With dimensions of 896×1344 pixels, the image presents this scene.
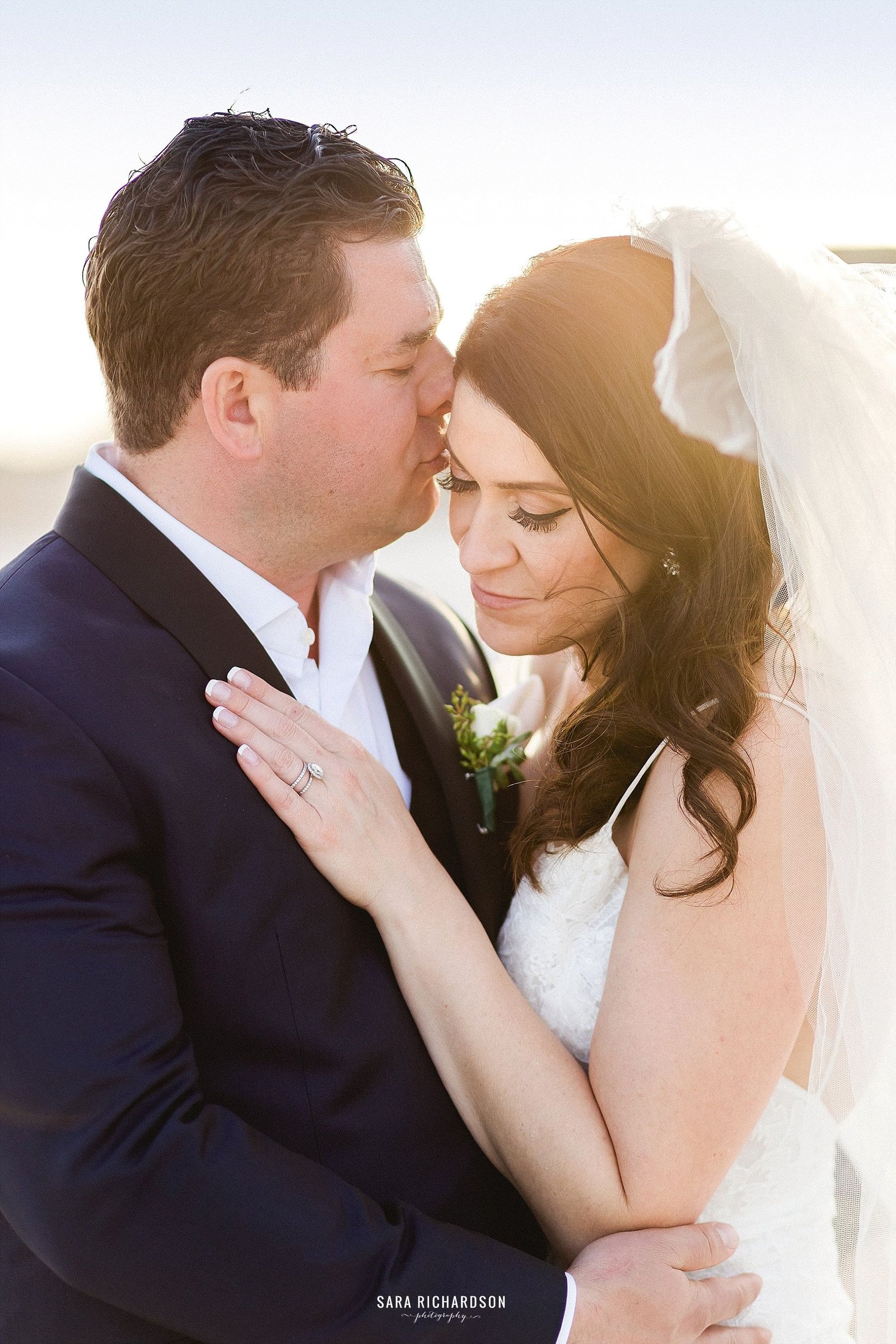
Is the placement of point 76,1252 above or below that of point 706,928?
below

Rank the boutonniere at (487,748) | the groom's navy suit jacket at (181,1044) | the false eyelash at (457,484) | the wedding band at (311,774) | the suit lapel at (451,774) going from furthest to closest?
the boutonniere at (487,748) < the suit lapel at (451,774) < the false eyelash at (457,484) < the wedding band at (311,774) < the groom's navy suit jacket at (181,1044)

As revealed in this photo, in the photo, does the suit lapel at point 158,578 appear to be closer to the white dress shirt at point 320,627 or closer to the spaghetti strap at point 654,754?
the white dress shirt at point 320,627

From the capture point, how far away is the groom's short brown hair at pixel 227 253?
92.2 inches

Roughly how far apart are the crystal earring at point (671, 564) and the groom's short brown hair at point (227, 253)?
0.86 meters

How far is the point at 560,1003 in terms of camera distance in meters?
2.30

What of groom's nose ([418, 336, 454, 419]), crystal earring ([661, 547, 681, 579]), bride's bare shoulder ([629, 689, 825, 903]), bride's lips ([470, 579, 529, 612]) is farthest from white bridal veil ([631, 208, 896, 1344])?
groom's nose ([418, 336, 454, 419])

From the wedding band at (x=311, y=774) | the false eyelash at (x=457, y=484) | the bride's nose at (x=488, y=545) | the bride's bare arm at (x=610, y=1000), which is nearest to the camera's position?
the bride's bare arm at (x=610, y=1000)

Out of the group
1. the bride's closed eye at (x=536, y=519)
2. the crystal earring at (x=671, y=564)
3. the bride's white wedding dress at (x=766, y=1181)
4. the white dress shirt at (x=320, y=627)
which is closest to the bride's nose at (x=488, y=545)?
the bride's closed eye at (x=536, y=519)

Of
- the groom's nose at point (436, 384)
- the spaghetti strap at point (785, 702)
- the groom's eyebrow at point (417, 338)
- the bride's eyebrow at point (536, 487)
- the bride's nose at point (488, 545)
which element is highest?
the groom's eyebrow at point (417, 338)

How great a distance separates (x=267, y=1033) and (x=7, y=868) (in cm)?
59

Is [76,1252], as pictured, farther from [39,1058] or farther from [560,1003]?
[560,1003]

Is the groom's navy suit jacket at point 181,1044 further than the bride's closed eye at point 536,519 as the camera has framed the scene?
No

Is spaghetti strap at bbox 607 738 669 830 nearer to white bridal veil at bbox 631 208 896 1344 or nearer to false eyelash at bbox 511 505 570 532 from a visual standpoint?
white bridal veil at bbox 631 208 896 1344

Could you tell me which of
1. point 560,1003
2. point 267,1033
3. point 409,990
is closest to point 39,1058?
point 267,1033
